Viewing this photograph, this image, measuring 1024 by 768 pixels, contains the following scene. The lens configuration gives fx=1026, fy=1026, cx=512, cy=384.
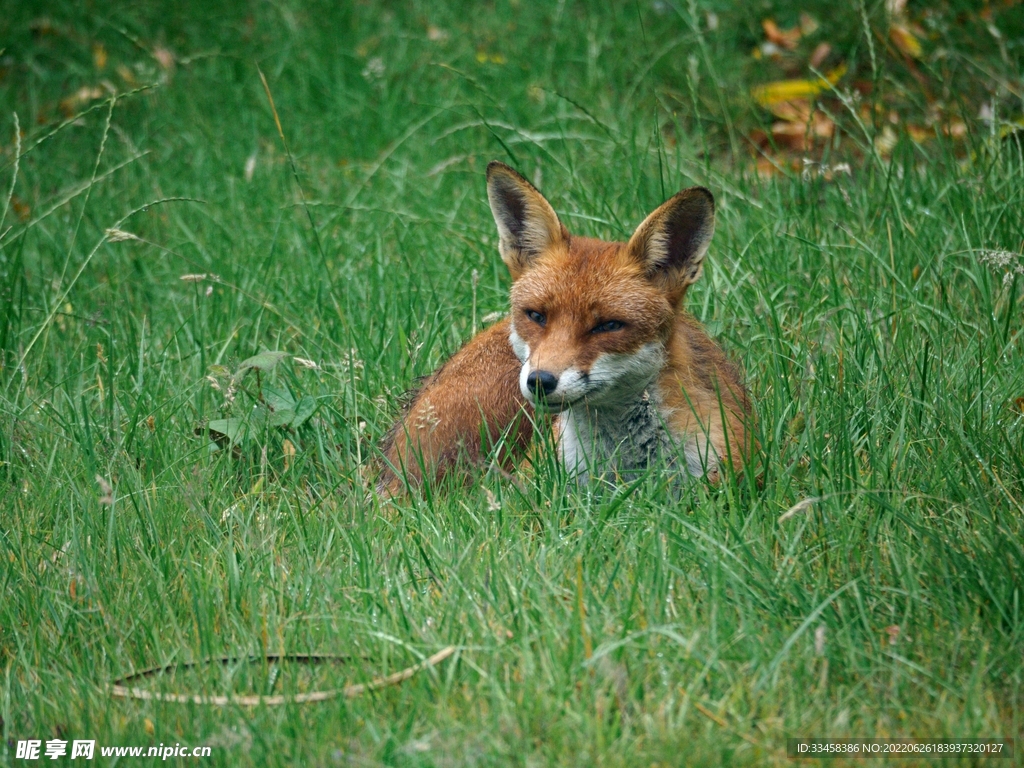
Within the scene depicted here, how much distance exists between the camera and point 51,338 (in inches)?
215

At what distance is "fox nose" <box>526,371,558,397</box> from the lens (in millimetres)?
3715

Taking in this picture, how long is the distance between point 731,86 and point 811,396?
156 inches

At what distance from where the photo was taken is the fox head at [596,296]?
3.85 m

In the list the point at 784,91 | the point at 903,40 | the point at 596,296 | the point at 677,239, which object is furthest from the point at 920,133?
the point at 596,296

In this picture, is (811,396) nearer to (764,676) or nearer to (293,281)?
(764,676)

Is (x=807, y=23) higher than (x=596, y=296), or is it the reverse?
(x=807, y=23)

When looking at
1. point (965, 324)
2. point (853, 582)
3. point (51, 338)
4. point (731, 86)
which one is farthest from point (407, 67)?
point (853, 582)

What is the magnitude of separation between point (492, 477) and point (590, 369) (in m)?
0.63

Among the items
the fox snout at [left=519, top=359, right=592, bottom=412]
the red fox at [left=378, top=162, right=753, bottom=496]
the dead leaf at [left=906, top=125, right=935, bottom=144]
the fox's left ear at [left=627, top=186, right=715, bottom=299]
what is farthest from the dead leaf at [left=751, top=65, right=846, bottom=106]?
the fox snout at [left=519, top=359, right=592, bottom=412]

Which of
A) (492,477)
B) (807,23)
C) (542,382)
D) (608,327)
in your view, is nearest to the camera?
(542,382)

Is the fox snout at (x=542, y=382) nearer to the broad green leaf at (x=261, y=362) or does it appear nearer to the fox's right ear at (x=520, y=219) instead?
the fox's right ear at (x=520, y=219)

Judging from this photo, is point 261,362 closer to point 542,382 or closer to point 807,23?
point 542,382

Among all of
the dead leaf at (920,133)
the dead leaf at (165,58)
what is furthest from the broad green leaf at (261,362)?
the dead leaf at (165,58)

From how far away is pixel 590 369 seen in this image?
12.6 feet
